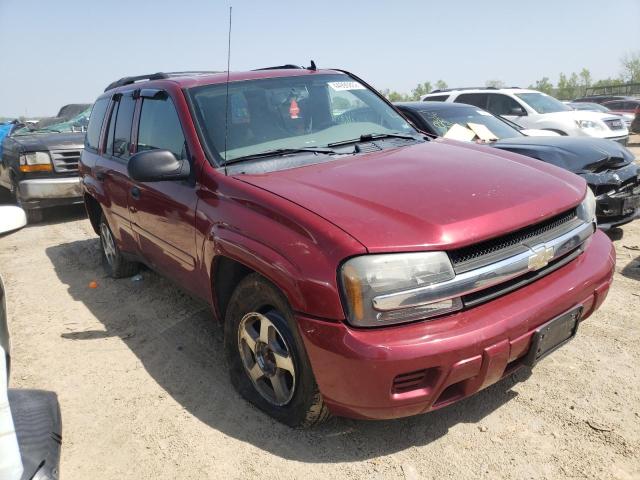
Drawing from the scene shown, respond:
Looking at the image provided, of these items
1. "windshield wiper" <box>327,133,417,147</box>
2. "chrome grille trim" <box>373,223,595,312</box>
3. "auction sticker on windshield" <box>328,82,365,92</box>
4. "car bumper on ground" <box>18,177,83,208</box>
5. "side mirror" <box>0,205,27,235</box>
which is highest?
"auction sticker on windshield" <box>328,82,365,92</box>

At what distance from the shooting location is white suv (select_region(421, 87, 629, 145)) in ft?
34.6

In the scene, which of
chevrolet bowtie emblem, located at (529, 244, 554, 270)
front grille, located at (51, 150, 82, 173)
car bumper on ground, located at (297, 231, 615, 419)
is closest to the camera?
car bumper on ground, located at (297, 231, 615, 419)

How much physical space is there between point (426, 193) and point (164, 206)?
176cm

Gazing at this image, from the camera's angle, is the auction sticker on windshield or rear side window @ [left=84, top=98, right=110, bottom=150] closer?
the auction sticker on windshield

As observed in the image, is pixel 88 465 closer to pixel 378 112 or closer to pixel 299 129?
pixel 299 129

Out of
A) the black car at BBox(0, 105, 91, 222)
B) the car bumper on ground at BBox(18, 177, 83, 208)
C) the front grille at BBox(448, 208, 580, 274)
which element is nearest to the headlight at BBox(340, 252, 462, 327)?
the front grille at BBox(448, 208, 580, 274)

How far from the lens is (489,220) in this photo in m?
2.28

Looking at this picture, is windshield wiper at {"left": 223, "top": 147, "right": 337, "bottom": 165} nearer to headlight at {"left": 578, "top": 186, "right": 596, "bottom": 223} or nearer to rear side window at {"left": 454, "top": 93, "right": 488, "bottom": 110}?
headlight at {"left": 578, "top": 186, "right": 596, "bottom": 223}

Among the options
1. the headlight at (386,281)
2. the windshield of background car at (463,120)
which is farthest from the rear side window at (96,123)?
the headlight at (386,281)

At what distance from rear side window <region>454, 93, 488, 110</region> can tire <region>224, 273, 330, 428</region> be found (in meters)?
10.1

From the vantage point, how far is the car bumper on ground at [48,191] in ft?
25.7

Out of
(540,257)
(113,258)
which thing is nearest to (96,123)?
(113,258)

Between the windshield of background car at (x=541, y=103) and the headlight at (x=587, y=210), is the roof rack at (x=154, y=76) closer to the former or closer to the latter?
the headlight at (x=587, y=210)

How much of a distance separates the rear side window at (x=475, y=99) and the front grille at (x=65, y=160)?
25.6 ft
